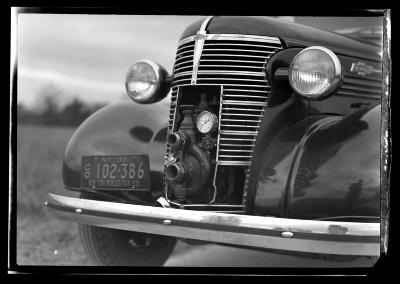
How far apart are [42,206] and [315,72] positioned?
3.09 metres

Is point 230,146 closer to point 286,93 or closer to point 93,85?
point 286,93

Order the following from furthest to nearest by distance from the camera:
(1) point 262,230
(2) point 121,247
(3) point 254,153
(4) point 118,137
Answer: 1. (2) point 121,247
2. (4) point 118,137
3. (3) point 254,153
4. (1) point 262,230

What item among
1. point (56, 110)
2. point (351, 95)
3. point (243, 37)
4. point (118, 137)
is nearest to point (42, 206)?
point (56, 110)

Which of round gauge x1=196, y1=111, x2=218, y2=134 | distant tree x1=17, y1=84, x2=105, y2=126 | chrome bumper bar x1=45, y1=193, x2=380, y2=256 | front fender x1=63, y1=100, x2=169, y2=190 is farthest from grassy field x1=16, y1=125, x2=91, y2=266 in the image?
round gauge x1=196, y1=111, x2=218, y2=134

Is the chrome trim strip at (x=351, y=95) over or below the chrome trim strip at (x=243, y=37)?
below

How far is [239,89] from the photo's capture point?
2.81 m

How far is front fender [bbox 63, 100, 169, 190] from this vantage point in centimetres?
346

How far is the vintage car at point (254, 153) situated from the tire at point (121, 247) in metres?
0.40

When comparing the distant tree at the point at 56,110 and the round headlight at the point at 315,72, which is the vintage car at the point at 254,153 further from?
the distant tree at the point at 56,110

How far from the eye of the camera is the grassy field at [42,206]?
160 inches

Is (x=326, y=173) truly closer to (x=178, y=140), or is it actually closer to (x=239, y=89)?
(x=239, y=89)

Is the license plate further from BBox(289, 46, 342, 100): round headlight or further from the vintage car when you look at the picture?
BBox(289, 46, 342, 100): round headlight

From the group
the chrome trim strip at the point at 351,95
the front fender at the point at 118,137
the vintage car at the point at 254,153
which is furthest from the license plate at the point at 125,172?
the chrome trim strip at the point at 351,95

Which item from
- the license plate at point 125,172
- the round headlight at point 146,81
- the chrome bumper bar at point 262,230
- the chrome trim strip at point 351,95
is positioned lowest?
the chrome bumper bar at point 262,230
